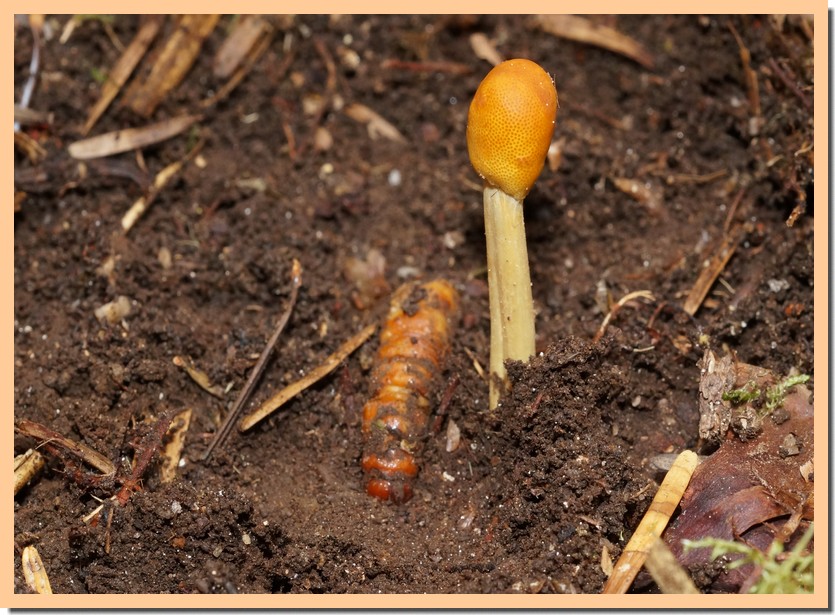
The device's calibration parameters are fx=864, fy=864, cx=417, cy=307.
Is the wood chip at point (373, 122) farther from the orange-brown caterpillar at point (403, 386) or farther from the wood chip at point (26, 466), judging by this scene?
the wood chip at point (26, 466)

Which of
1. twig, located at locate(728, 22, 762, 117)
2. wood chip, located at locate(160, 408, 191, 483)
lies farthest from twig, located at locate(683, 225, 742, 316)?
wood chip, located at locate(160, 408, 191, 483)

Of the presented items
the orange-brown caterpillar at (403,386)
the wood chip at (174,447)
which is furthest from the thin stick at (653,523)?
the wood chip at (174,447)

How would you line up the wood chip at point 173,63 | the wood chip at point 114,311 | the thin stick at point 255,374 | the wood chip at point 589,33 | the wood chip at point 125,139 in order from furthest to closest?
the wood chip at point 589,33 < the wood chip at point 173,63 < the wood chip at point 125,139 < the wood chip at point 114,311 < the thin stick at point 255,374

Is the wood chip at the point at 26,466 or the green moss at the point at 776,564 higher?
the green moss at the point at 776,564

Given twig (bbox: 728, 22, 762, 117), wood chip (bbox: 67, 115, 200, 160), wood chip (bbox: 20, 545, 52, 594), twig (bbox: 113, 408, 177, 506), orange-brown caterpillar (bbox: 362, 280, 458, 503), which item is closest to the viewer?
wood chip (bbox: 20, 545, 52, 594)

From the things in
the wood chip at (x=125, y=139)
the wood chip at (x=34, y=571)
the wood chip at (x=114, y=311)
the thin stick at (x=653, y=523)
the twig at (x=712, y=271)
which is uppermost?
the wood chip at (x=125, y=139)

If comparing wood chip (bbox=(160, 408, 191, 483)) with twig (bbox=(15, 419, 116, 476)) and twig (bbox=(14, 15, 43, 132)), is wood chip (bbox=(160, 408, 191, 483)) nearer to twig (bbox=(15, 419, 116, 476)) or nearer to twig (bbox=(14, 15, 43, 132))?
twig (bbox=(15, 419, 116, 476))

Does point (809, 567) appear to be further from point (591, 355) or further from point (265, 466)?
point (265, 466)
